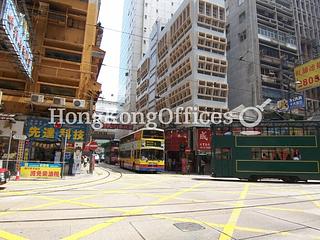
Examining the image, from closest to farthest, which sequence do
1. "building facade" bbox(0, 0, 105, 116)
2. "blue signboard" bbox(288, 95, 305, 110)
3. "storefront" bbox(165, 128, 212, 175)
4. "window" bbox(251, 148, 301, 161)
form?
"window" bbox(251, 148, 301, 161) < "building facade" bbox(0, 0, 105, 116) < "blue signboard" bbox(288, 95, 305, 110) < "storefront" bbox(165, 128, 212, 175)

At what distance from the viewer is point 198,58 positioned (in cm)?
3888

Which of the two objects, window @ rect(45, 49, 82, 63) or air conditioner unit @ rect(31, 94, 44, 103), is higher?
window @ rect(45, 49, 82, 63)

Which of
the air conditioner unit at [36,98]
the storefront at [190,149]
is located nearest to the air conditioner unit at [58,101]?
the air conditioner unit at [36,98]

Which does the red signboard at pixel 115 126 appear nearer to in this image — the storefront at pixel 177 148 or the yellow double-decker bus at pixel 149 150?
the storefront at pixel 177 148

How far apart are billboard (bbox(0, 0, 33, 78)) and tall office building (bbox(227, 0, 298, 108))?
32703mm

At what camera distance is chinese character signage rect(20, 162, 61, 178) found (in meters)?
19.1

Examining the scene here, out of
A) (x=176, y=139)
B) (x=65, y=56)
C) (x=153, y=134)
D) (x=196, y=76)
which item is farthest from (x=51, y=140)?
(x=196, y=76)

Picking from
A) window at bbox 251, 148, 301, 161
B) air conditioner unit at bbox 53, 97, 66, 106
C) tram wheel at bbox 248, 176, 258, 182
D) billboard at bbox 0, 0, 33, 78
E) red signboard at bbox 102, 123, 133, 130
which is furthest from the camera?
red signboard at bbox 102, 123, 133, 130

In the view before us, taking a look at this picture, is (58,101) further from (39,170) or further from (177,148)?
(177,148)

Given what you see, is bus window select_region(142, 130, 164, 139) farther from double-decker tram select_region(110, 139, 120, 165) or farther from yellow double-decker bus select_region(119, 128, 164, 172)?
double-decker tram select_region(110, 139, 120, 165)

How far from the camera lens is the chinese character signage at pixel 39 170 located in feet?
62.5

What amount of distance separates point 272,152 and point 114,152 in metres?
31.8

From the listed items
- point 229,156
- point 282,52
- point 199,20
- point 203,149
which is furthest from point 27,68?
point 282,52

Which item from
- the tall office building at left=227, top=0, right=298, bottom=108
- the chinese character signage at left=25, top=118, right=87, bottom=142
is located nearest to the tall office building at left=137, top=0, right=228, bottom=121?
the tall office building at left=227, top=0, right=298, bottom=108
